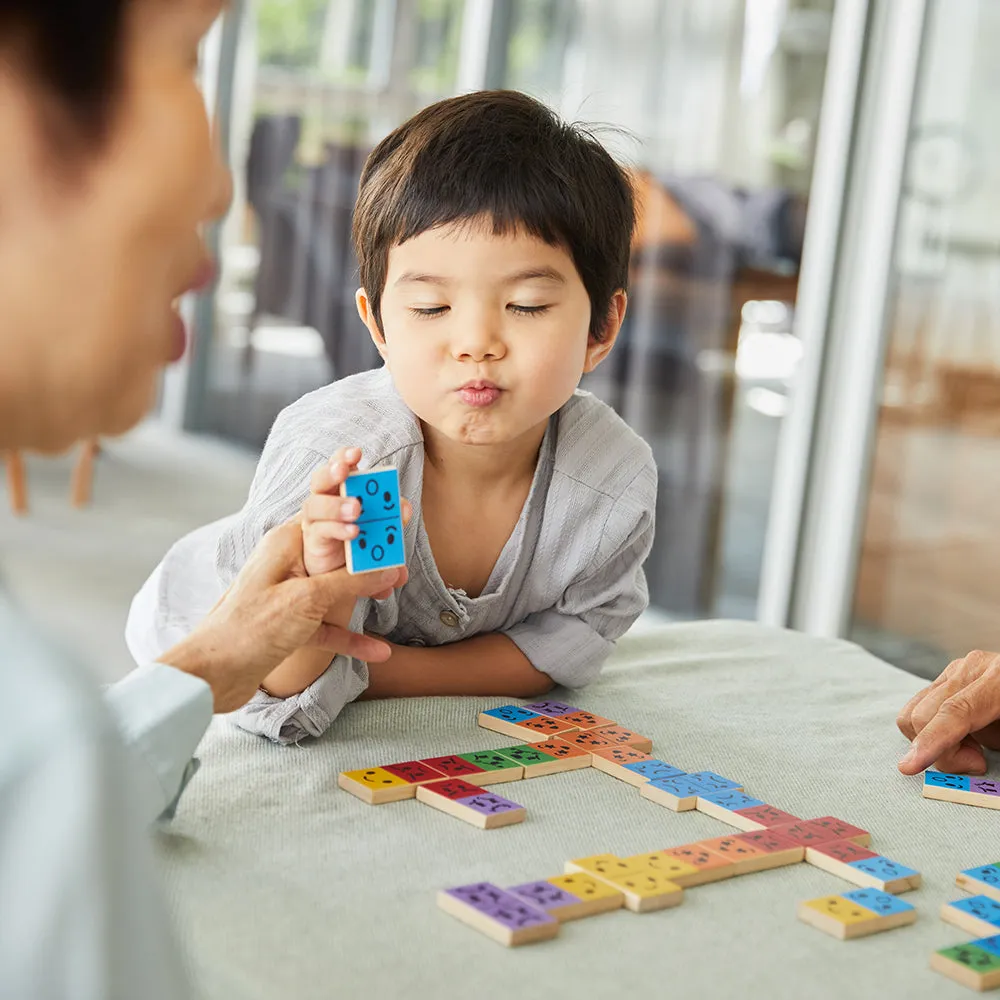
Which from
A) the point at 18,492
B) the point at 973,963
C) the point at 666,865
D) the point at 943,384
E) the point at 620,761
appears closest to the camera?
the point at 973,963

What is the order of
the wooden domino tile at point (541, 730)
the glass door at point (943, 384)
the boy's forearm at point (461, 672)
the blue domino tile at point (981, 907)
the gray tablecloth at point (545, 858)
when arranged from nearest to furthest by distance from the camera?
the gray tablecloth at point (545, 858) < the blue domino tile at point (981, 907) < the wooden domino tile at point (541, 730) < the boy's forearm at point (461, 672) < the glass door at point (943, 384)

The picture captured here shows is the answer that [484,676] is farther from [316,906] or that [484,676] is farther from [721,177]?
[721,177]

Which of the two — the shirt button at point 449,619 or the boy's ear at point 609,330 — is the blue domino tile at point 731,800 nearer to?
the shirt button at point 449,619

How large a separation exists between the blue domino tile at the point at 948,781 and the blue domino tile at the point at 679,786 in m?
0.21

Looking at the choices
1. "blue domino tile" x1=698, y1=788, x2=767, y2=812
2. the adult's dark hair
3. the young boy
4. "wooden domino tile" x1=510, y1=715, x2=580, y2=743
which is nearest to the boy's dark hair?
the young boy

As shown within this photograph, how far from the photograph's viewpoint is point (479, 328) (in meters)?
1.21

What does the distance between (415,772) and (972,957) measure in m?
0.42

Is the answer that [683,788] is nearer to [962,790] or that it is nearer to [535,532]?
[962,790]

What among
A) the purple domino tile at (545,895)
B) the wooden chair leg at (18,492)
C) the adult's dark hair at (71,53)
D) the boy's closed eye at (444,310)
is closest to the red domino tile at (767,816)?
the purple domino tile at (545,895)

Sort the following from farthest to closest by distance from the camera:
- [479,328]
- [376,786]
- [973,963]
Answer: [479,328] → [376,786] → [973,963]

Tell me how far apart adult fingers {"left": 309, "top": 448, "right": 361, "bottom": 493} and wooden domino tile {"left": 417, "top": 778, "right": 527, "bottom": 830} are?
9.3 inches

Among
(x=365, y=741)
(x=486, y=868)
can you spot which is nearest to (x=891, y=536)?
(x=365, y=741)

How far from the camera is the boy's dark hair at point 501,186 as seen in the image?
1.25m

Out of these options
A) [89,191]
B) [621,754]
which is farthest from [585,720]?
[89,191]
